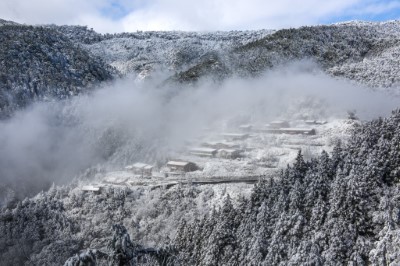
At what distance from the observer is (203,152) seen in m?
109

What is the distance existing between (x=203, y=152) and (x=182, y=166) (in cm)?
943

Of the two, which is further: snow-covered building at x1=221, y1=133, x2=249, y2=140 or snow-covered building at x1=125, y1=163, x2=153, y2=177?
snow-covered building at x1=221, y1=133, x2=249, y2=140

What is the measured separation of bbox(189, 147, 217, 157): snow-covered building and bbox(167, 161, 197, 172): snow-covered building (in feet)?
20.0

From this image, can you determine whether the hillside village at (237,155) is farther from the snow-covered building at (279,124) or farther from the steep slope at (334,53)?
the steep slope at (334,53)

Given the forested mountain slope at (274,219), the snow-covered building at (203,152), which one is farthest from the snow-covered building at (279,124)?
the forested mountain slope at (274,219)

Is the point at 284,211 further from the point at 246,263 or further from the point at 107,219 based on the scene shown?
the point at 107,219

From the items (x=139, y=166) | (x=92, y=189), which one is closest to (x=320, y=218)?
(x=139, y=166)

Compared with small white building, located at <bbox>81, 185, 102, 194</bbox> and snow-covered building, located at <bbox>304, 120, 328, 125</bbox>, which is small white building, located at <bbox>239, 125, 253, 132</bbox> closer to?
snow-covered building, located at <bbox>304, 120, 328, 125</bbox>

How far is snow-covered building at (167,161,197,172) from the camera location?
101 metres

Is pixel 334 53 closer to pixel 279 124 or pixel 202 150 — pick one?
pixel 279 124

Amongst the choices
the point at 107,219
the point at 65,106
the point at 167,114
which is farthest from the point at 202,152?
the point at 65,106

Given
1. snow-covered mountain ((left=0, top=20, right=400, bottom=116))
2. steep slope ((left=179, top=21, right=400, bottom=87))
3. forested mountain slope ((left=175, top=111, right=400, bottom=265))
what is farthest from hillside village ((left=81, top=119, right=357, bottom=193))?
snow-covered mountain ((left=0, top=20, right=400, bottom=116))

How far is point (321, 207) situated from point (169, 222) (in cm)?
3310

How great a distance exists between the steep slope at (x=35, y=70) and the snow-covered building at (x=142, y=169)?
2647 inches
